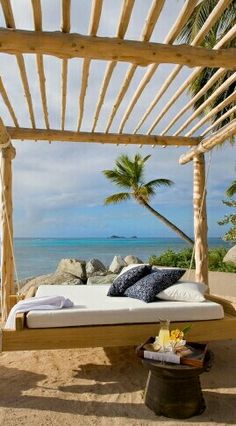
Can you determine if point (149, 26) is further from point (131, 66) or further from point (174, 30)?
point (131, 66)

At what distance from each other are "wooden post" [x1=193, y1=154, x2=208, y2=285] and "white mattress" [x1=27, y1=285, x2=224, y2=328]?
202 cm

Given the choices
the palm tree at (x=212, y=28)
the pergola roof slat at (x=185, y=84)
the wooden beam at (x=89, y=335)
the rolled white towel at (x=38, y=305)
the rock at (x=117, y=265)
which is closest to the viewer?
the pergola roof slat at (x=185, y=84)

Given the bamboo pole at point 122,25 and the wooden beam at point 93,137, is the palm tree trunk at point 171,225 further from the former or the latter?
the bamboo pole at point 122,25

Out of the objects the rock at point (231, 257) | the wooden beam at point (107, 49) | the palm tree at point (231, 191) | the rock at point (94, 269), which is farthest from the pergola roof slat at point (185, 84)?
the palm tree at point (231, 191)

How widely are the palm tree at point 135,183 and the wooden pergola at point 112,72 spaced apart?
7.46 meters

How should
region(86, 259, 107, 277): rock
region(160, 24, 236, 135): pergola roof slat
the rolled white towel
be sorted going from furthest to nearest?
region(86, 259, 107, 277): rock
the rolled white towel
region(160, 24, 236, 135): pergola roof slat

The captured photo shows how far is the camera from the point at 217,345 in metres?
4.58

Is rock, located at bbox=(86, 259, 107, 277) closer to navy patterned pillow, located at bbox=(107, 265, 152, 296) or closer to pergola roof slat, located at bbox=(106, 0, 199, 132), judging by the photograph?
pergola roof slat, located at bbox=(106, 0, 199, 132)

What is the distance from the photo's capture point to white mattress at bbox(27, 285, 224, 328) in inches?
137

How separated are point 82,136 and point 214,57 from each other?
2569 mm

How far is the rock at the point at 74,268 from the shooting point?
31.3 ft

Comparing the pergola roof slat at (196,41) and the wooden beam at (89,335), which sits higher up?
the pergola roof slat at (196,41)

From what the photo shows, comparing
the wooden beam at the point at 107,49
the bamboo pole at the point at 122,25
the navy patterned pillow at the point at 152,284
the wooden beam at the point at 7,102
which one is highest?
the bamboo pole at the point at 122,25

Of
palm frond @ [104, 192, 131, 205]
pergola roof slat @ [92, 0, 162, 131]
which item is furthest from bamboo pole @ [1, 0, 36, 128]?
palm frond @ [104, 192, 131, 205]
